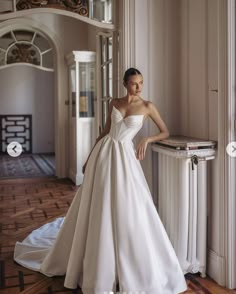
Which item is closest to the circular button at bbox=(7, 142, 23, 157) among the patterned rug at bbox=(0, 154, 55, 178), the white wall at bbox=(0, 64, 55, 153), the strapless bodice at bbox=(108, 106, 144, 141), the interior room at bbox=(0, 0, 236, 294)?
the patterned rug at bbox=(0, 154, 55, 178)

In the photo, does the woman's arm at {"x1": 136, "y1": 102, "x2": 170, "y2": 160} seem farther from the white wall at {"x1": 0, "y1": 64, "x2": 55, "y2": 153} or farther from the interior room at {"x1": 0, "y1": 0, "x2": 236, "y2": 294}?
the white wall at {"x1": 0, "y1": 64, "x2": 55, "y2": 153}

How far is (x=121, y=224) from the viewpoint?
221cm

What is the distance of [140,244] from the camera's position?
2.23 m

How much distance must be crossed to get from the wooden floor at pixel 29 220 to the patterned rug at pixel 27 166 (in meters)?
0.58

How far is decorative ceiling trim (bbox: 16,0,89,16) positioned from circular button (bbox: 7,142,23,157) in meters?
6.95

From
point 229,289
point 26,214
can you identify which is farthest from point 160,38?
point 26,214

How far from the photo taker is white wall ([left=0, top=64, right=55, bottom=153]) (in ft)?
30.9

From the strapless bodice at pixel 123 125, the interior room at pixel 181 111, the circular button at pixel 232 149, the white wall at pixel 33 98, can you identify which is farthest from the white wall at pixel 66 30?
the circular button at pixel 232 149

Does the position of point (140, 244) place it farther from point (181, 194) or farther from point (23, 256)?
point (23, 256)

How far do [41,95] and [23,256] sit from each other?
7.19m

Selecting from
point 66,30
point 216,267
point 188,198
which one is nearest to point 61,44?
point 66,30

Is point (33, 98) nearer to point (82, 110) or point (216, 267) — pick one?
point (82, 110)

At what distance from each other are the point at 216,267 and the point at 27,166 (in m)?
5.84

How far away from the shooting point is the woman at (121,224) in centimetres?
219
